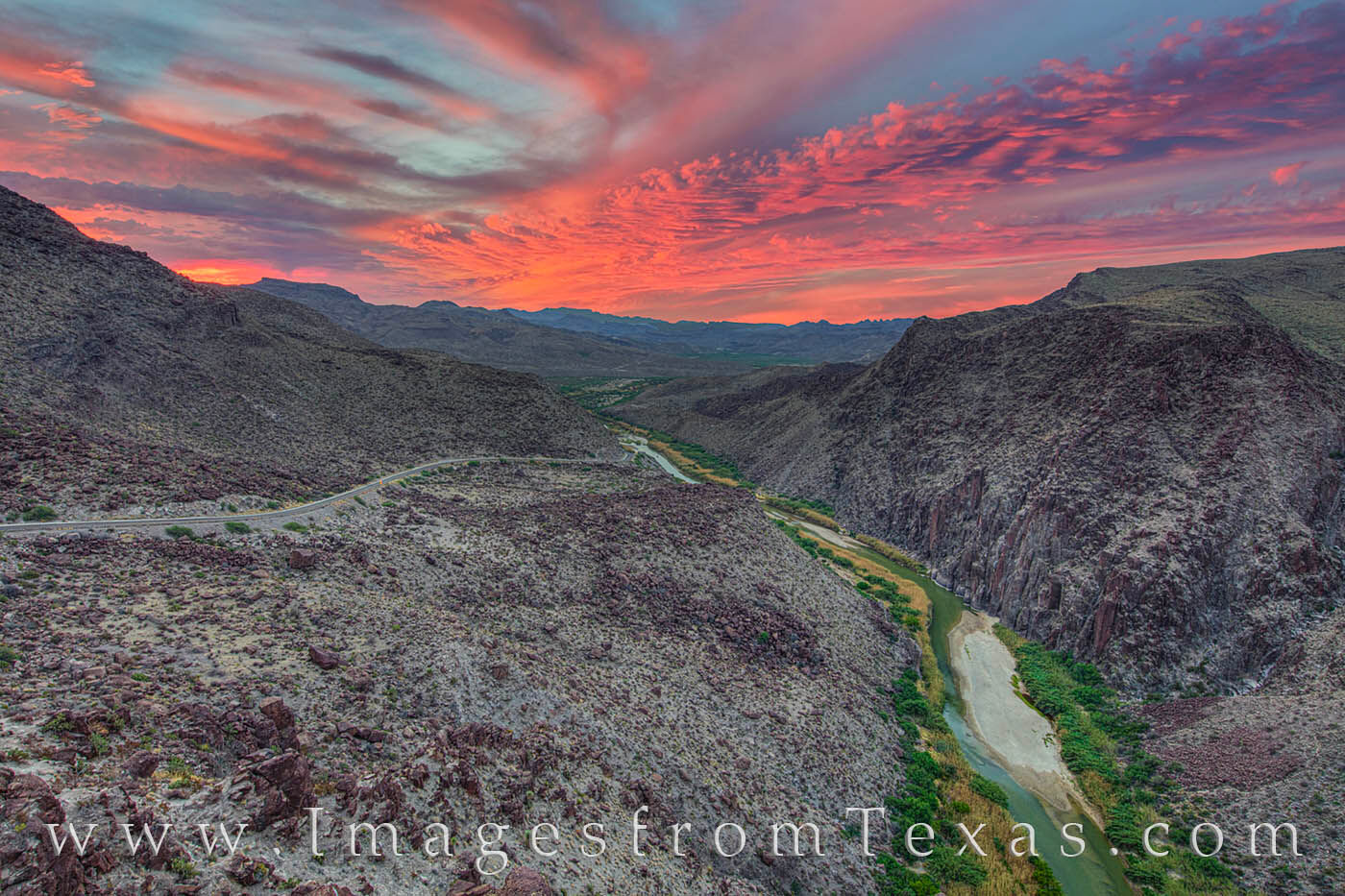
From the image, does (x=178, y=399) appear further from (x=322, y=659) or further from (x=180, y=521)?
(x=322, y=659)

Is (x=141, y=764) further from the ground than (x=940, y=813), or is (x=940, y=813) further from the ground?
(x=141, y=764)

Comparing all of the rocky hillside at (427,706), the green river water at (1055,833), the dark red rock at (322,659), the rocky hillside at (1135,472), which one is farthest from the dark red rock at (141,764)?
the rocky hillside at (1135,472)

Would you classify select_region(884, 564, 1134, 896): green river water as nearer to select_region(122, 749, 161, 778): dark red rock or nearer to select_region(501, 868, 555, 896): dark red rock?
select_region(501, 868, 555, 896): dark red rock

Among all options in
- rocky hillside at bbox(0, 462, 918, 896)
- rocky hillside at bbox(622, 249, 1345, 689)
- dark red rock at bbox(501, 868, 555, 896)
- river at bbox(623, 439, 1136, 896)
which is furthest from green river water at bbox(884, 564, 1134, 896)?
dark red rock at bbox(501, 868, 555, 896)

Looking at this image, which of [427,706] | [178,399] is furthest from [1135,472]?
[178,399]

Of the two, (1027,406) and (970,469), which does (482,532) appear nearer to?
(970,469)

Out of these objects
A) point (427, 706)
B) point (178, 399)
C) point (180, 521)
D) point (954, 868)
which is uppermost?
point (178, 399)
